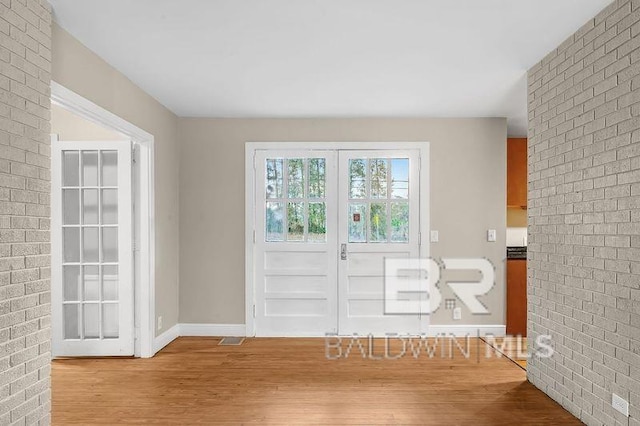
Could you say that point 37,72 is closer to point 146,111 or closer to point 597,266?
point 146,111

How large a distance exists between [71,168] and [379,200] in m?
3.11

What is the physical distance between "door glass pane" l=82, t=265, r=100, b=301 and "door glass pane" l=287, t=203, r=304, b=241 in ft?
6.54

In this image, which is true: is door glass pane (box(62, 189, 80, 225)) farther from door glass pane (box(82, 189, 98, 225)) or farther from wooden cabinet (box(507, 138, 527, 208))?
wooden cabinet (box(507, 138, 527, 208))

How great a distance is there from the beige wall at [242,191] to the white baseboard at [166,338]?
6.9 inches

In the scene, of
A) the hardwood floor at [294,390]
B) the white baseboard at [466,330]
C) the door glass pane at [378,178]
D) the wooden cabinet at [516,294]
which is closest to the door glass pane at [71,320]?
the hardwood floor at [294,390]

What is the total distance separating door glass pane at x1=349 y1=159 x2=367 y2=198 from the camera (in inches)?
223

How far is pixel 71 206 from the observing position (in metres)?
4.73

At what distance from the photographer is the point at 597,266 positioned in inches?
119

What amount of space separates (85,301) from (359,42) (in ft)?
11.1

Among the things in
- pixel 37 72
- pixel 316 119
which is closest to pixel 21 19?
pixel 37 72

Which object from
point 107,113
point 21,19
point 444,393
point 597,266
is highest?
point 21,19

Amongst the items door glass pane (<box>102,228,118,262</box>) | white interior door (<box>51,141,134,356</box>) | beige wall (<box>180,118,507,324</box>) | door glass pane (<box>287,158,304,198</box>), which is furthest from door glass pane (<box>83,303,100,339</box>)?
door glass pane (<box>287,158,304,198</box>)

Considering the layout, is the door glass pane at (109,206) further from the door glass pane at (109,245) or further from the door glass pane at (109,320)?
the door glass pane at (109,320)

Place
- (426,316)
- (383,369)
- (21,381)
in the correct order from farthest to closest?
(426,316) < (383,369) < (21,381)
